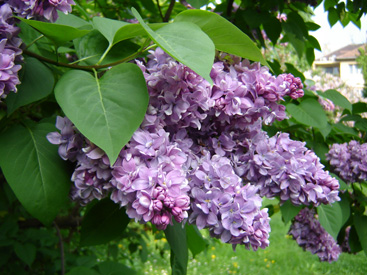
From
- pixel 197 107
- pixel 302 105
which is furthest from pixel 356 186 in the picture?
pixel 197 107

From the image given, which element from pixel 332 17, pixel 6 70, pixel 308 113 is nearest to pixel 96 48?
pixel 6 70

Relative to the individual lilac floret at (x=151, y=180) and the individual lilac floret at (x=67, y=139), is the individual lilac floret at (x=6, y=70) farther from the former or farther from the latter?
the individual lilac floret at (x=151, y=180)

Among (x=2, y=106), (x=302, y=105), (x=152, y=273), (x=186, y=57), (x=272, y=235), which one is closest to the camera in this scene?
(x=186, y=57)

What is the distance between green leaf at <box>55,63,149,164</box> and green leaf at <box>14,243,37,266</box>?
1.83m

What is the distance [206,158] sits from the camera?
0.88 meters

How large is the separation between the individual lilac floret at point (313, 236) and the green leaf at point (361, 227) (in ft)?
1.25

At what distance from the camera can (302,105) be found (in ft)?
6.12

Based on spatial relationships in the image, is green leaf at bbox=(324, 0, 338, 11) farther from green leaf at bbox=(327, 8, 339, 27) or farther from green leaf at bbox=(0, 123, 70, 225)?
green leaf at bbox=(0, 123, 70, 225)

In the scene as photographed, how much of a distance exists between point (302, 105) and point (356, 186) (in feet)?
2.47

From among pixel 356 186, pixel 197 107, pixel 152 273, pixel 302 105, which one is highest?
pixel 197 107

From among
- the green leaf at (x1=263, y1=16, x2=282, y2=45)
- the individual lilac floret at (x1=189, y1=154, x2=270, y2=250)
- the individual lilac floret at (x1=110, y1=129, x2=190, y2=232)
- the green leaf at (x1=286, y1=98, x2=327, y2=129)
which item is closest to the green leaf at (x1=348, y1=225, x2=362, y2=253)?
the green leaf at (x1=286, y1=98, x2=327, y2=129)

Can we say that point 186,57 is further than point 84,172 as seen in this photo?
No

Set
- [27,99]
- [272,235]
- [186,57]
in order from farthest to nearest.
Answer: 1. [272,235]
2. [27,99]
3. [186,57]

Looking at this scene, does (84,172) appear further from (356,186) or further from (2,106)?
(356,186)
